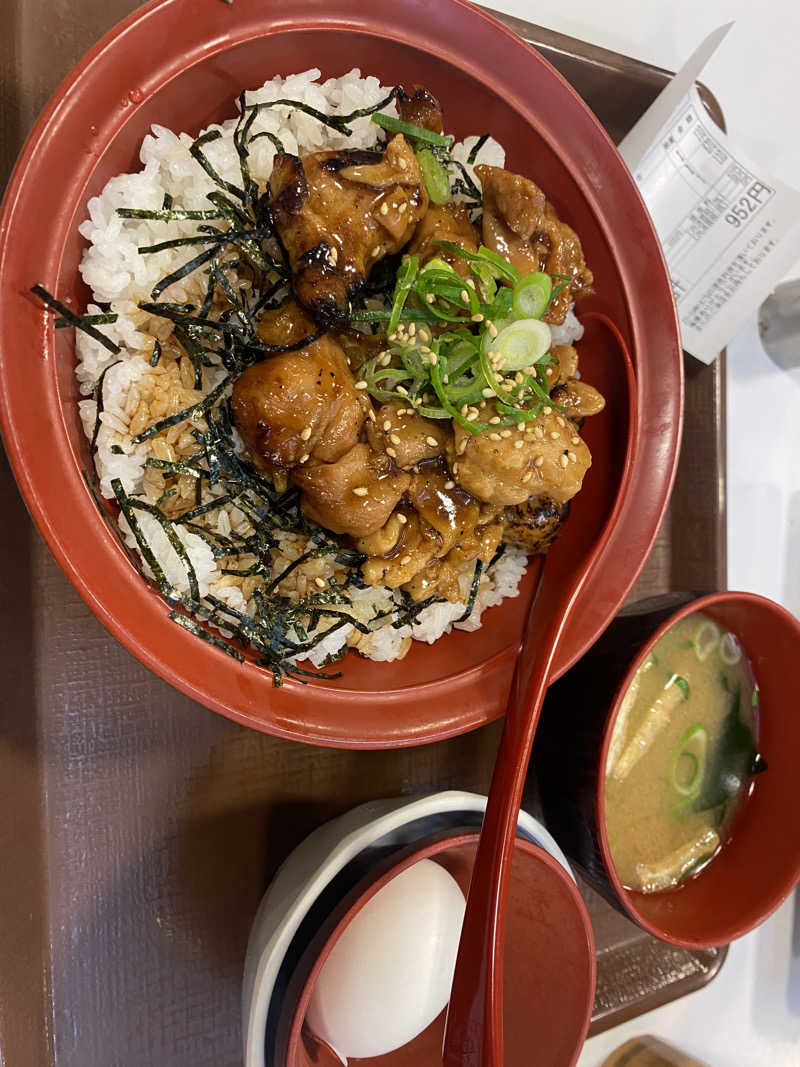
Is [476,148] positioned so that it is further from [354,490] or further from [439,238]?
[354,490]

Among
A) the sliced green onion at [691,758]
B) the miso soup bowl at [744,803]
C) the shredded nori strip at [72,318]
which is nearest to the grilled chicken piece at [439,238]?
the shredded nori strip at [72,318]

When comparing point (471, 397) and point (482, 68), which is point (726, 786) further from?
point (482, 68)

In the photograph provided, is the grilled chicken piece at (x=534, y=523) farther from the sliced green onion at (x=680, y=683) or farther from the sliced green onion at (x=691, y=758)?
the sliced green onion at (x=691, y=758)

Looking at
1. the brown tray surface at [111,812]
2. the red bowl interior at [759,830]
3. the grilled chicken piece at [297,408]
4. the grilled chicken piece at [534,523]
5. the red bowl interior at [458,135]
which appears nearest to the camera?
the red bowl interior at [458,135]

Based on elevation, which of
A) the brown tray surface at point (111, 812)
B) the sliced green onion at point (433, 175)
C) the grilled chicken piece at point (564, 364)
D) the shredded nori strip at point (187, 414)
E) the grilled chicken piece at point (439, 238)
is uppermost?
the sliced green onion at point (433, 175)

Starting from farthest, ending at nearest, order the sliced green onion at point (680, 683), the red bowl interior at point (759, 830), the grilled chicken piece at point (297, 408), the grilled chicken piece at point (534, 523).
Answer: the sliced green onion at point (680, 683) < the red bowl interior at point (759, 830) < the grilled chicken piece at point (534, 523) < the grilled chicken piece at point (297, 408)

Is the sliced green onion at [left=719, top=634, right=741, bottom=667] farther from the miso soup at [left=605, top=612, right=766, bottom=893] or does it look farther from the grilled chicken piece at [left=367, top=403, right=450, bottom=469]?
the grilled chicken piece at [left=367, top=403, right=450, bottom=469]
